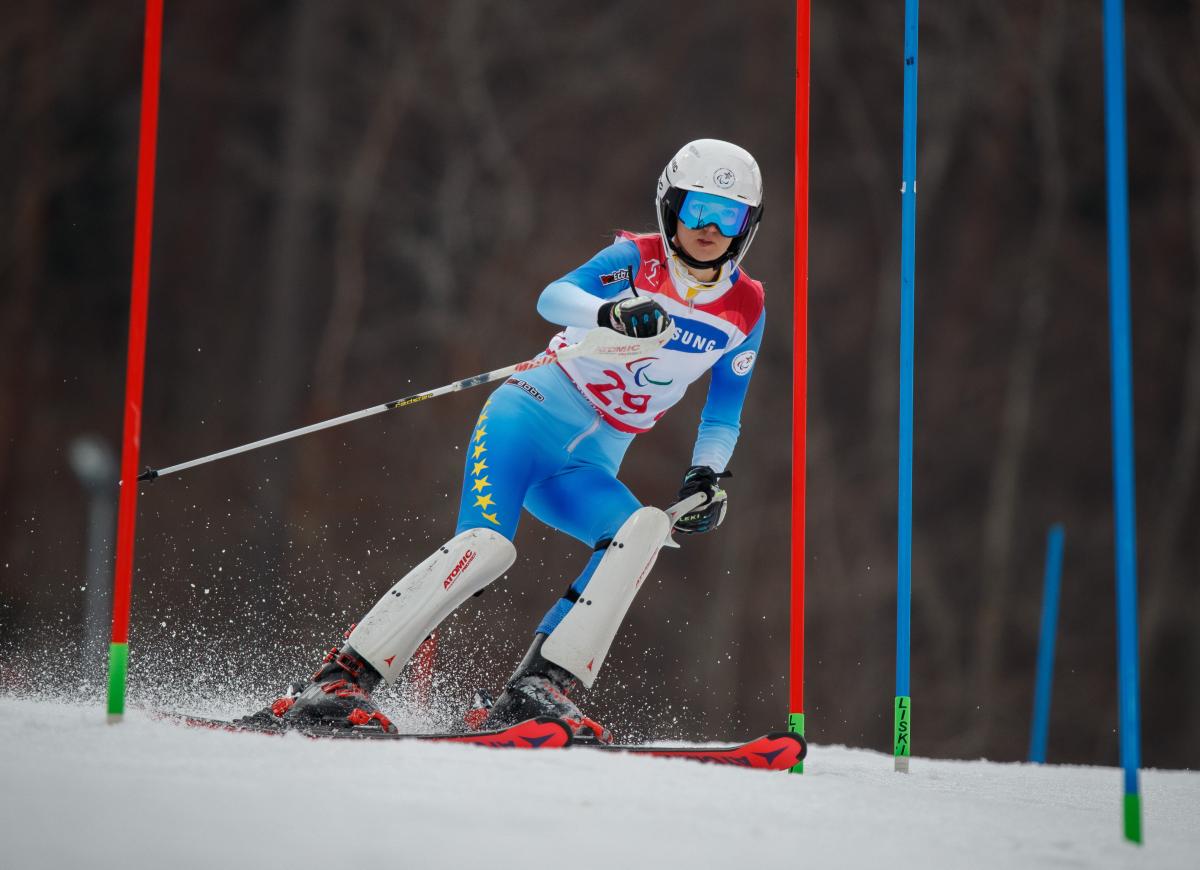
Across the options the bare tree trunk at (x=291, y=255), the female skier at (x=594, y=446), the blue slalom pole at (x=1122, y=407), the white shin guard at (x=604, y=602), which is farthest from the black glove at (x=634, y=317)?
the bare tree trunk at (x=291, y=255)

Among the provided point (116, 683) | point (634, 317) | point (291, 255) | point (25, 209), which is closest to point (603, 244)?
point (291, 255)

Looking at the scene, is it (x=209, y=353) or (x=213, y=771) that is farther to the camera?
(x=209, y=353)

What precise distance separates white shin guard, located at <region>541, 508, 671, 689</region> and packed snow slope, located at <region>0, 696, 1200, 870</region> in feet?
1.95

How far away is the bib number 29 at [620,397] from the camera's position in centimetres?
324

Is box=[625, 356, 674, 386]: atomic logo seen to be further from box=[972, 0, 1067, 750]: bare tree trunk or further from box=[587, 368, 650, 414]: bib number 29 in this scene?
box=[972, 0, 1067, 750]: bare tree trunk

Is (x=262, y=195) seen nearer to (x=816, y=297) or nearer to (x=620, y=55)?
(x=620, y=55)

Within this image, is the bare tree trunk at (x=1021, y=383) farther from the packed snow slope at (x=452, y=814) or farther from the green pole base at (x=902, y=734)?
the packed snow slope at (x=452, y=814)

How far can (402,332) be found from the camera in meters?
12.0

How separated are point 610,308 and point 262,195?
9827mm

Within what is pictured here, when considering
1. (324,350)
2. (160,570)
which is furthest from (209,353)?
(160,570)

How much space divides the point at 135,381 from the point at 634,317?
3.59ft

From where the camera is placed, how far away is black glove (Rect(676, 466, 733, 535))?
3.28m

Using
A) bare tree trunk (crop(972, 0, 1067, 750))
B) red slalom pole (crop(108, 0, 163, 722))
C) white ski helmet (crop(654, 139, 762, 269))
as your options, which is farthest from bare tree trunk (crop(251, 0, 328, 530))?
red slalom pole (crop(108, 0, 163, 722))

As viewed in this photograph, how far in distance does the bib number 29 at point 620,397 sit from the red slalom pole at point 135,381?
1226 millimetres
